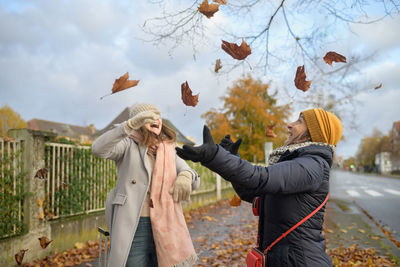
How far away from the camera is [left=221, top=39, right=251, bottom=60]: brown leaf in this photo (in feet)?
11.8

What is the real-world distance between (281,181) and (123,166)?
1.45m

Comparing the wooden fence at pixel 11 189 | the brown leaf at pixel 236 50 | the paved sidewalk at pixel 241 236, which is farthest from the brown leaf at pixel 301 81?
the wooden fence at pixel 11 189

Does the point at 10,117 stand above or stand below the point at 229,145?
above

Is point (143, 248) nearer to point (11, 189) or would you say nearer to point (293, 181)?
point (293, 181)

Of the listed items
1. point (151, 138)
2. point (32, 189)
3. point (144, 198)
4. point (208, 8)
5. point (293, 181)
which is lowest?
point (32, 189)

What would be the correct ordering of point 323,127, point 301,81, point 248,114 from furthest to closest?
point 248,114
point 301,81
point 323,127

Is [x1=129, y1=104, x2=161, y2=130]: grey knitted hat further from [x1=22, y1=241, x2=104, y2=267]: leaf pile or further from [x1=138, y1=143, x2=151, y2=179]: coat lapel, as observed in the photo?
[x1=22, y1=241, x2=104, y2=267]: leaf pile

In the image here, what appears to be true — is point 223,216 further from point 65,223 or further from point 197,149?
point 197,149

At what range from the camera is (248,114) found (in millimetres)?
18969

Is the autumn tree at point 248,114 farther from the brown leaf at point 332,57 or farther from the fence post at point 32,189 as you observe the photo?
the brown leaf at point 332,57

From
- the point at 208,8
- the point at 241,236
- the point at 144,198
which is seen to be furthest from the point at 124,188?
the point at 241,236

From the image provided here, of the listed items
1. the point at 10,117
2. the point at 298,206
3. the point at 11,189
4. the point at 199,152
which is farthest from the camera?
the point at 10,117

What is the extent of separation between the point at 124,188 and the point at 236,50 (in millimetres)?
2187

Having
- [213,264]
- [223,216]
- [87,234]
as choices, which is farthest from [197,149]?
[223,216]
